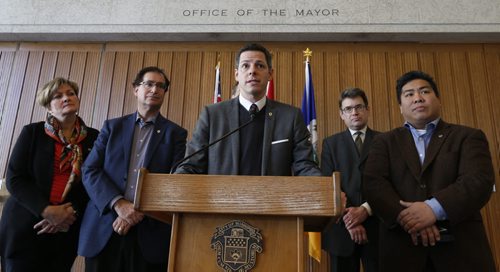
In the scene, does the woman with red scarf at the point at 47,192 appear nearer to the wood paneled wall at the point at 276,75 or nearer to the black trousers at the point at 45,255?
the black trousers at the point at 45,255

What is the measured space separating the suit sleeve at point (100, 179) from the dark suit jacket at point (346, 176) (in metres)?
1.30

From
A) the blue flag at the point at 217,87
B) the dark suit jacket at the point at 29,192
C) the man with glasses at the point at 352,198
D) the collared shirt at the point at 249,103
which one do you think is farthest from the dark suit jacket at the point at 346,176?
the dark suit jacket at the point at 29,192

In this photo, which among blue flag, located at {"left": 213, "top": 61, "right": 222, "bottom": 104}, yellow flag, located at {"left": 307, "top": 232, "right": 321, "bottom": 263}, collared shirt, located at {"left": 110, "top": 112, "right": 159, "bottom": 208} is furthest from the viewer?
blue flag, located at {"left": 213, "top": 61, "right": 222, "bottom": 104}

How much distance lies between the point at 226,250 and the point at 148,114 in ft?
4.23

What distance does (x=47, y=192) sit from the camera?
2.22 metres

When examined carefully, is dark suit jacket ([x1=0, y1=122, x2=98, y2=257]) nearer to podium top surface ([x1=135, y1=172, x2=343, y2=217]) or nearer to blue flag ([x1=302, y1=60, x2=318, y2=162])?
podium top surface ([x1=135, y1=172, x2=343, y2=217])

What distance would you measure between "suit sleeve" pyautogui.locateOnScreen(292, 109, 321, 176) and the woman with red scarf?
4.44 ft

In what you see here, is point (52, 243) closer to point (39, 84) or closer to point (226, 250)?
point (226, 250)

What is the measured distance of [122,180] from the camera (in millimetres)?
2064

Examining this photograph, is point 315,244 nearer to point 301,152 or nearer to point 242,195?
point 301,152

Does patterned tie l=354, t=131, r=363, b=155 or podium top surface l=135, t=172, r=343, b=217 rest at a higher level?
patterned tie l=354, t=131, r=363, b=155

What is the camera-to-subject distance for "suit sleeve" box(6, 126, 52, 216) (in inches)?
84.0

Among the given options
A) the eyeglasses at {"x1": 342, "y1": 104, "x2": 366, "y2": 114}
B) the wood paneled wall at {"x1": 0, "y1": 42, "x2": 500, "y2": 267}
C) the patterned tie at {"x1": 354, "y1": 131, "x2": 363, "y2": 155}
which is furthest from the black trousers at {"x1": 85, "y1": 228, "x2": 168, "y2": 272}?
the wood paneled wall at {"x1": 0, "y1": 42, "x2": 500, "y2": 267}

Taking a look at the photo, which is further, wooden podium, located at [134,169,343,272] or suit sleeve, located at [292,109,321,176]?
suit sleeve, located at [292,109,321,176]
